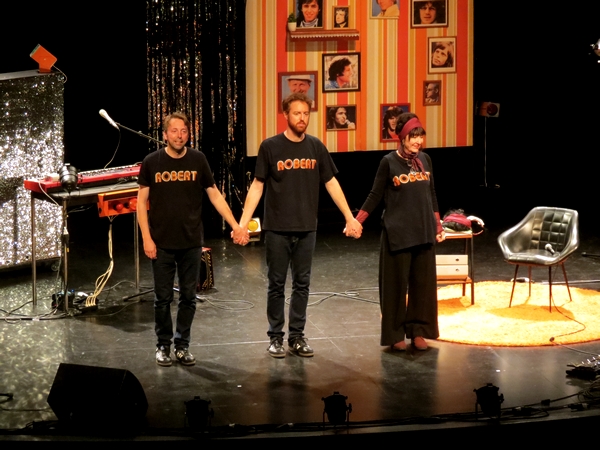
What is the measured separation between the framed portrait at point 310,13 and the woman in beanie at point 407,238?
4115 millimetres

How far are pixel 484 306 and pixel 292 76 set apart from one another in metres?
3.77

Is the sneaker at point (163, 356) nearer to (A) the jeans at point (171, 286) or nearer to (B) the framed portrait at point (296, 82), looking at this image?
(A) the jeans at point (171, 286)

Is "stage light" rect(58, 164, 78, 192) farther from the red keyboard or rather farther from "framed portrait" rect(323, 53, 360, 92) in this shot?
"framed portrait" rect(323, 53, 360, 92)

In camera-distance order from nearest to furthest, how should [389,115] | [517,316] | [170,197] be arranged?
[170,197]
[517,316]
[389,115]

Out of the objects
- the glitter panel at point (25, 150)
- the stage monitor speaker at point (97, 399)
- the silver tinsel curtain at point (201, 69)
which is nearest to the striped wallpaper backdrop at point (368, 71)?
the silver tinsel curtain at point (201, 69)

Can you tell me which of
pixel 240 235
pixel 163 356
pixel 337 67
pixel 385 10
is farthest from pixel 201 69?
pixel 163 356

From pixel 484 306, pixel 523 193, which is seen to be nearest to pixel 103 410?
pixel 484 306

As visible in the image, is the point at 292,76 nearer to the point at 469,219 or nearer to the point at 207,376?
the point at 469,219

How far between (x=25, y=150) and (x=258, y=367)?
335 centimetres

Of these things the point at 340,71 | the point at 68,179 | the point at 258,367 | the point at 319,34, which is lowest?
the point at 258,367

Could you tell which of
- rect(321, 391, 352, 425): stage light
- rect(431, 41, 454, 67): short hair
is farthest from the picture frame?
rect(321, 391, 352, 425): stage light

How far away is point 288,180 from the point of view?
622 cm

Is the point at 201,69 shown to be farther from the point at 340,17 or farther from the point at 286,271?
the point at 286,271

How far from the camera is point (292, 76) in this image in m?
10.4
